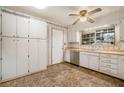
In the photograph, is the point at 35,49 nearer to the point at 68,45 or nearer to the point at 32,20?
the point at 32,20

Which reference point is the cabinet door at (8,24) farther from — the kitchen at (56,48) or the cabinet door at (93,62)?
the cabinet door at (93,62)

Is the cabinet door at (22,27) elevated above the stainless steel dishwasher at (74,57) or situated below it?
above

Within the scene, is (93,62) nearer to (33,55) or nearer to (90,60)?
(90,60)

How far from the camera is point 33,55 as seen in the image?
10.5 ft

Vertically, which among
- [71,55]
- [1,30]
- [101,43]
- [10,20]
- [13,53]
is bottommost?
[71,55]

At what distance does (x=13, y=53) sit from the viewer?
2648 millimetres

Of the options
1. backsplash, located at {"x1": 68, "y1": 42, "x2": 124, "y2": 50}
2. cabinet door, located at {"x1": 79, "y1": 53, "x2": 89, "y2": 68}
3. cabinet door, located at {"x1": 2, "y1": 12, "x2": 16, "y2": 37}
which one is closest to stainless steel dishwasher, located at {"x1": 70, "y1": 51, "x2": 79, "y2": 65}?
cabinet door, located at {"x1": 79, "y1": 53, "x2": 89, "y2": 68}

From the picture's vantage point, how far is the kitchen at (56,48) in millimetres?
2500

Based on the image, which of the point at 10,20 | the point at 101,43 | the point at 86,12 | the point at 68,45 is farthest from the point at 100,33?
the point at 10,20

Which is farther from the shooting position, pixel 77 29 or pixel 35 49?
pixel 77 29

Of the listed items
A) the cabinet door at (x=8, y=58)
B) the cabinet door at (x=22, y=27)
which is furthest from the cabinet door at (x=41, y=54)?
the cabinet door at (x=8, y=58)

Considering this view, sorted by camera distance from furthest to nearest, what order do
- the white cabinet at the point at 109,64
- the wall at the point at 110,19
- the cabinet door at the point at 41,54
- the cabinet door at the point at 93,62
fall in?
1. the cabinet door at the point at 41,54
2. the cabinet door at the point at 93,62
3. the wall at the point at 110,19
4. the white cabinet at the point at 109,64

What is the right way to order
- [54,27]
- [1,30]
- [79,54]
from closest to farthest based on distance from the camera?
1. [1,30]
2. [79,54]
3. [54,27]

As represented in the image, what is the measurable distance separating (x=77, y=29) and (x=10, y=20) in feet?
11.1
